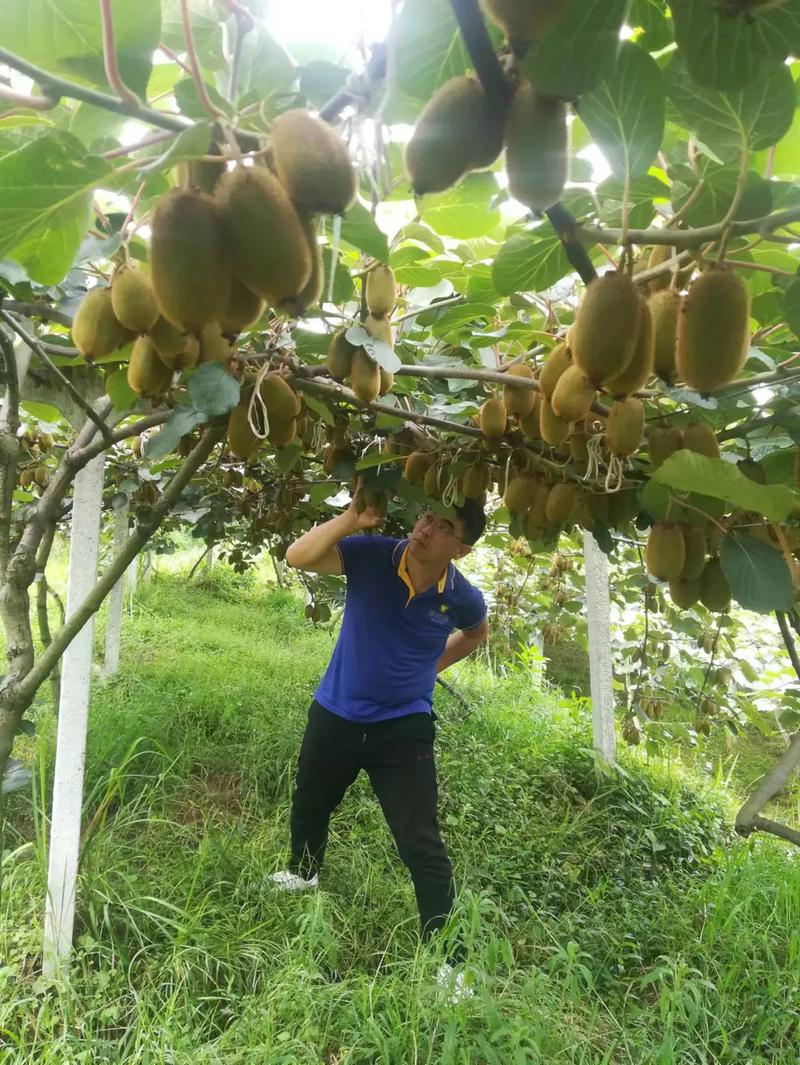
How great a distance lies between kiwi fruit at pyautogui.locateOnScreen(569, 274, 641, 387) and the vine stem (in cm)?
34

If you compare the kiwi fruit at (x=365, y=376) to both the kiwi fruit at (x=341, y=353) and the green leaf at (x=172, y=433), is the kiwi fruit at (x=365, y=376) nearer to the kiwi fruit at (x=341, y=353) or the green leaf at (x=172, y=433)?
the kiwi fruit at (x=341, y=353)

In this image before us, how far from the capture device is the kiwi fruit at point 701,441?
831mm

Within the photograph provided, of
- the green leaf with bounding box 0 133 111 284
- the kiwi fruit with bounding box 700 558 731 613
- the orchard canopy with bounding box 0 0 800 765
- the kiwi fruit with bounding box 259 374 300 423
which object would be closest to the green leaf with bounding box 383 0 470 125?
the orchard canopy with bounding box 0 0 800 765

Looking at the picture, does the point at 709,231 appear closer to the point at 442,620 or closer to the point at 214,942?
the point at 442,620

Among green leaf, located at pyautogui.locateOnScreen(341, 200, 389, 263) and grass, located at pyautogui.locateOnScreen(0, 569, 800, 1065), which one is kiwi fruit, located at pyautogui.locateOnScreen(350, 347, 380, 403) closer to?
green leaf, located at pyautogui.locateOnScreen(341, 200, 389, 263)

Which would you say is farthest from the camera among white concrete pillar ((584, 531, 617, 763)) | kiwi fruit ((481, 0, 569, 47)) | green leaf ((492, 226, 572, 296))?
white concrete pillar ((584, 531, 617, 763))

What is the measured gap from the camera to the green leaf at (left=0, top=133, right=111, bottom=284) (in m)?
0.44

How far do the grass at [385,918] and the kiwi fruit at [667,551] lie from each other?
124cm

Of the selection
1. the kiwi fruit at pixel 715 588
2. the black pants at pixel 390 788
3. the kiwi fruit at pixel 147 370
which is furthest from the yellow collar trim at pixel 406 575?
the kiwi fruit at pixel 147 370

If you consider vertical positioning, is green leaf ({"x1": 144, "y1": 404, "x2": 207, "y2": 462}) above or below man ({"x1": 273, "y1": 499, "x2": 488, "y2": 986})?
above

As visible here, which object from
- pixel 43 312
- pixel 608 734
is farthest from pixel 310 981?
pixel 608 734

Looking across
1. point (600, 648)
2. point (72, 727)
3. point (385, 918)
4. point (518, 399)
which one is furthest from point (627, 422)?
point (600, 648)

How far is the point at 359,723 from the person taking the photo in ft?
7.32

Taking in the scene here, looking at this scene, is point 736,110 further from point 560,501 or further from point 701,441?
point 560,501
